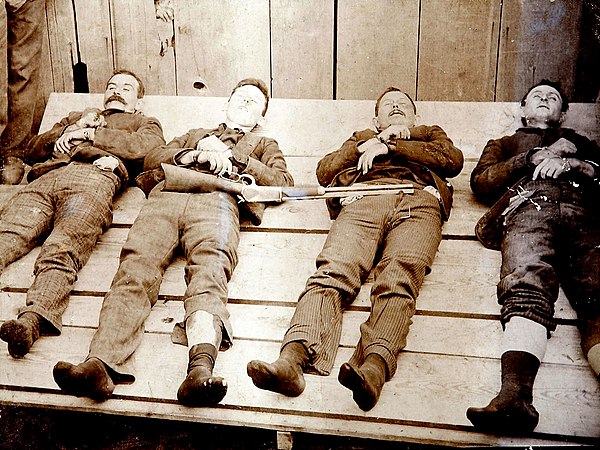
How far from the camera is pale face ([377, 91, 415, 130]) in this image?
1181 millimetres

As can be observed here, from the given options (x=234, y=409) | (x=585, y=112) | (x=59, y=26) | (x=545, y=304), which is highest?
(x=59, y=26)

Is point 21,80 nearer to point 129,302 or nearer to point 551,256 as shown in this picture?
point 129,302

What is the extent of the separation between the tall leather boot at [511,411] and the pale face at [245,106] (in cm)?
70

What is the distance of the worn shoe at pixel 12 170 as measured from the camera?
1230 mm

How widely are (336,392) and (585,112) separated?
0.68m

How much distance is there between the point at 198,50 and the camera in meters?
1.20

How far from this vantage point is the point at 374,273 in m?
0.98

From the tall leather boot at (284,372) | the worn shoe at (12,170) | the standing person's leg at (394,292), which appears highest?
the worn shoe at (12,170)

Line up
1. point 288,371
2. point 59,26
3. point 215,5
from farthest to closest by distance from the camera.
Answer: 1. point 59,26
2. point 215,5
3. point 288,371

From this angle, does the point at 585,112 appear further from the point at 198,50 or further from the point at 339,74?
the point at 198,50

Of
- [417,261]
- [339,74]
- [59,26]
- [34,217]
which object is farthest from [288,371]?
[59,26]

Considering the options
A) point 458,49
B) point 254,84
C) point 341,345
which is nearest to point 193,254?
point 341,345

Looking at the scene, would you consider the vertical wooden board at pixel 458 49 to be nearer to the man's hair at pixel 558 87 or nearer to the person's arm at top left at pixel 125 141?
the man's hair at pixel 558 87

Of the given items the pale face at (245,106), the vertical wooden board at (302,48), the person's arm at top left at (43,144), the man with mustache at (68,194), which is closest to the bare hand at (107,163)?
the man with mustache at (68,194)
